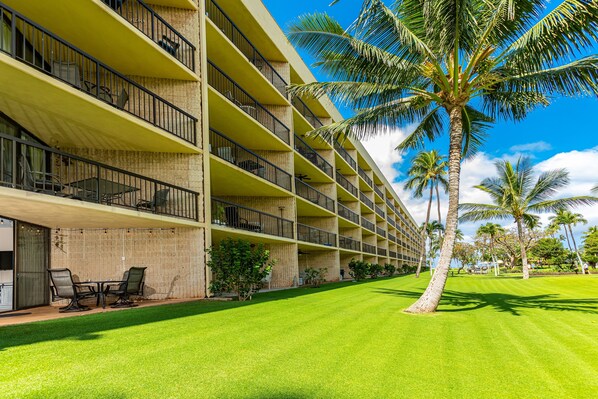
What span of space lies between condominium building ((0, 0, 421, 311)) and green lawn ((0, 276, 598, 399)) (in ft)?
11.9

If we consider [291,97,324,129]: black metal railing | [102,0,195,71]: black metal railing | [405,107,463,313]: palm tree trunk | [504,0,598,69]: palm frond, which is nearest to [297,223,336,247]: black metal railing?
[291,97,324,129]: black metal railing

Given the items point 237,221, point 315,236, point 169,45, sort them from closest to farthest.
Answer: point 169,45 < point 237,221 < point 315,236

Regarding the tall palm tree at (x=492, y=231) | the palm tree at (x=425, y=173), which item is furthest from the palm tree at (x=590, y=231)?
the palm tree at (x=425, y=173)

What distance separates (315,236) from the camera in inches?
1022

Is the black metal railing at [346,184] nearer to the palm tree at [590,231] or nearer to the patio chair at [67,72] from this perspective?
the patio chair at [67,72]

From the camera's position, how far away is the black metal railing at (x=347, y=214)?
31.4 metres

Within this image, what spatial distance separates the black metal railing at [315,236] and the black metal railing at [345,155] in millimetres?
7709

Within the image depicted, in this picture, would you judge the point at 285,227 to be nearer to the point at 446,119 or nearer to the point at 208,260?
the point at 208,260

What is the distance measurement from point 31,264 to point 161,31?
338 inches

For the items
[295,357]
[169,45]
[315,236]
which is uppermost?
[169,45]

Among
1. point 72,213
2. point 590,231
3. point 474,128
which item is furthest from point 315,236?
point 590,231

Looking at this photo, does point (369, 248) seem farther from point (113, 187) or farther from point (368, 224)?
point (113, 187)

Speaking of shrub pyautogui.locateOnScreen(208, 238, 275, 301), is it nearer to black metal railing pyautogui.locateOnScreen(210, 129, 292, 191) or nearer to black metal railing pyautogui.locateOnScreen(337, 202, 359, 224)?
black metal railing pyautogui.locateOnScreen(210, 129, 292, 191)

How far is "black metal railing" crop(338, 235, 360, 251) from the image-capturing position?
101 ft
